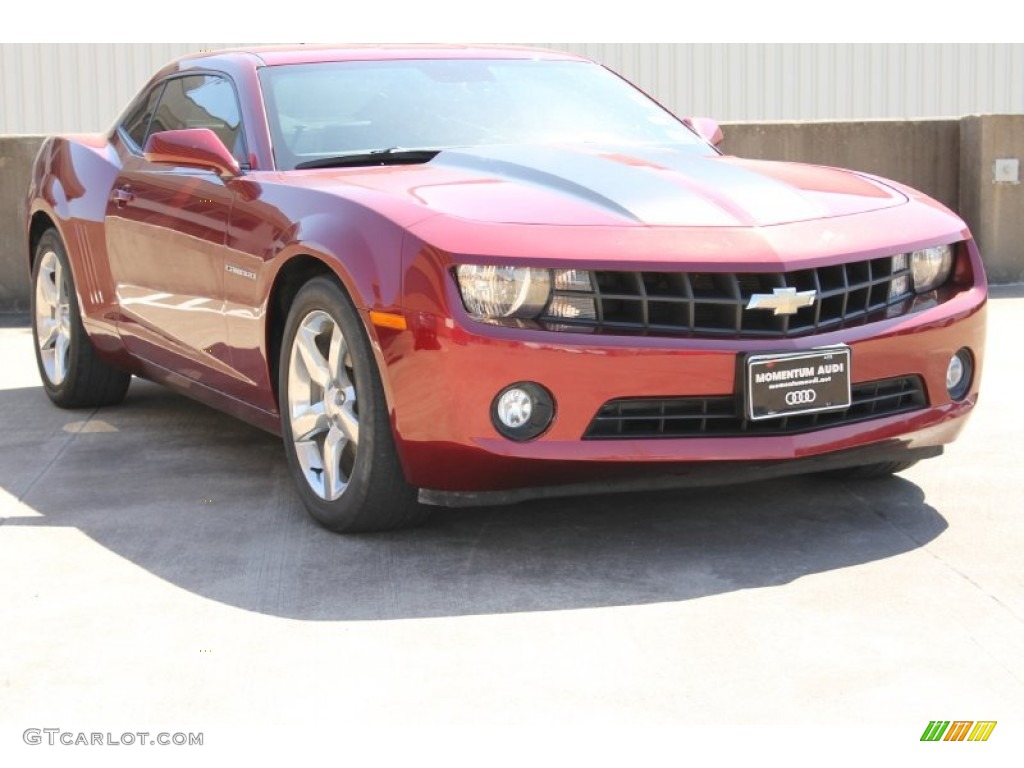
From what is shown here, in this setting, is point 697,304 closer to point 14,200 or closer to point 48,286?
point 48,286

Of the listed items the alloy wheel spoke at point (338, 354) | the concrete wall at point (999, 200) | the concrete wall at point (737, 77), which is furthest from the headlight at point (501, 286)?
the concrete wall at point (737, 77)

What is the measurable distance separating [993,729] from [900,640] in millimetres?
618

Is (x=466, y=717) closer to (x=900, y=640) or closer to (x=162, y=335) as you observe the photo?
(x=900, y=640)

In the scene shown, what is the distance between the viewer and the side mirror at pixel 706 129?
6336 mm

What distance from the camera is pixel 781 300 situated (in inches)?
179

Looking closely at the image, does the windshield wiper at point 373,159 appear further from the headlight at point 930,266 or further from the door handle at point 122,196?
the headlight at point 930,266

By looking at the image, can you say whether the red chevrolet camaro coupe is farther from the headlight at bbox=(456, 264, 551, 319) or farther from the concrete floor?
the concrete floor

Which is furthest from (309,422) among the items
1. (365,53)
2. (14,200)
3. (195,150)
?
(14,200)

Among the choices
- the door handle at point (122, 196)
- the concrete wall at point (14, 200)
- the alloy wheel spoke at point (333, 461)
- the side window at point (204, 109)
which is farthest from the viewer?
the concrete wall at point (14, 200)

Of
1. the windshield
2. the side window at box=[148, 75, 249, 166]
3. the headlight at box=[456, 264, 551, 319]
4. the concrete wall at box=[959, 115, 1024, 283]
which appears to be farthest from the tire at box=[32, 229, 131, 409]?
the concrete wall at box=[959, 115, 1024, 283]

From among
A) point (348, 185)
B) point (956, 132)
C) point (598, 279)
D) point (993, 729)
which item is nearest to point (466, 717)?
point (993, 729)

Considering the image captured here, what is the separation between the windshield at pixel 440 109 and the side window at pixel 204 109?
0.15 metres

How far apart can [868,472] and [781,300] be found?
1.21m

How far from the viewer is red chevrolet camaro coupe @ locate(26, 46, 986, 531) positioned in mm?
4473
